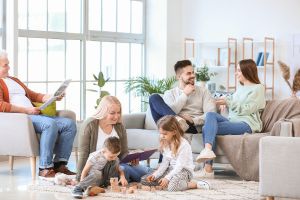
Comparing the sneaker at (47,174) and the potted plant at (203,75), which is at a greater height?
the potted plant at (203,75)

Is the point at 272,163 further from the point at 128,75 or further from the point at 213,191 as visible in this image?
the point at 128,75

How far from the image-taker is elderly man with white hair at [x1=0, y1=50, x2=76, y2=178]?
6680mm

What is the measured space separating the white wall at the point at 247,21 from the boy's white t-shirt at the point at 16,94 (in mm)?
4059

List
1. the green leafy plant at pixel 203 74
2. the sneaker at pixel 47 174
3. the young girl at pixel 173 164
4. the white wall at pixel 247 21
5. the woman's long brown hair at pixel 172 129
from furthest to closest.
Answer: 1. the green leafy plant at pixel 203 74
2. the white wall at pixel 247 21
3. the sneaker at pixel 47 174
4. the woman's long brown hair at pixel 172 129
5. the young girl at pixel 173 164

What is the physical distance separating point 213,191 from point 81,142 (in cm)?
121

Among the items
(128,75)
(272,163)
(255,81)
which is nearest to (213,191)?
(272,163)

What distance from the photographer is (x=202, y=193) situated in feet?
19.1

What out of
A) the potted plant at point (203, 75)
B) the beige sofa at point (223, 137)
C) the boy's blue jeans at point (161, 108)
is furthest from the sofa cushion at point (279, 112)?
the potted plant at point (203, 75)

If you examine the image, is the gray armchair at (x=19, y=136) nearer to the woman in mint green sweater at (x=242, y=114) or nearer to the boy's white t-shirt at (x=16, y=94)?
the boy's white t-shirt at (x=16, y=94)

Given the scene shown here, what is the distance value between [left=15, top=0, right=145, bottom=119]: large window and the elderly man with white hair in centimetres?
137

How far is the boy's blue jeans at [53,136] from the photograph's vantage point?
6.68 m

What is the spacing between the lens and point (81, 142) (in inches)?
240

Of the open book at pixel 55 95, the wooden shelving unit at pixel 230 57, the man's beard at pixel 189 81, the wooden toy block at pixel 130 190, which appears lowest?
the wooden toy block at pixel 130 190

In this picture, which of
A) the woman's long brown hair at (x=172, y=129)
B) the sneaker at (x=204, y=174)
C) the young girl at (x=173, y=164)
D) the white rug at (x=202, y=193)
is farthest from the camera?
the sneaker at (x=204, y=174)
